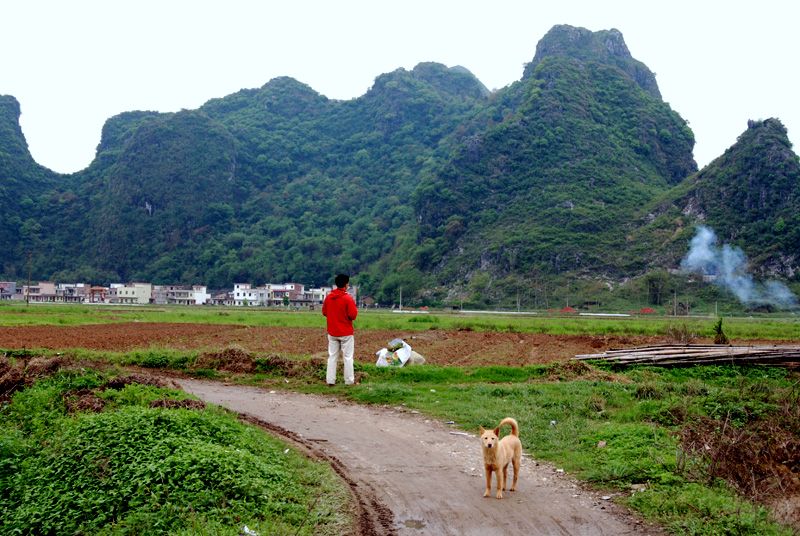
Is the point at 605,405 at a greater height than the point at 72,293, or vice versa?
the point at 72,293

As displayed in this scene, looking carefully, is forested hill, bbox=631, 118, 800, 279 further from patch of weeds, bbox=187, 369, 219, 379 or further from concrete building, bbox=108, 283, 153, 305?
concrete building, bbox=108, 283, 153, 305

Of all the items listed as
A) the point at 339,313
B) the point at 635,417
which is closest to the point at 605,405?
Answer: the point at 635,417

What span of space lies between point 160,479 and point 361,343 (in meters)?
16.1

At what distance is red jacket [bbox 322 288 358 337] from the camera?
1249 cm

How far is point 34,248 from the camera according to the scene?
451 feet

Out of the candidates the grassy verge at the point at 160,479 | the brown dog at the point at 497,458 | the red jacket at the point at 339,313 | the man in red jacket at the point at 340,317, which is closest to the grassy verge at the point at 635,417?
the man in red jacket at the point at 340,317

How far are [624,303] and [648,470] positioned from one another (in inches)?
2838

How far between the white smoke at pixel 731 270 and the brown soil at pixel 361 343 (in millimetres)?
57289

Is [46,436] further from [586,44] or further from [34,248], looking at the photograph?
[586,44]

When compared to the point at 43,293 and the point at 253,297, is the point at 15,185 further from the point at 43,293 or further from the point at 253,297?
the point at 253,297

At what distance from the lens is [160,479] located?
633 cm

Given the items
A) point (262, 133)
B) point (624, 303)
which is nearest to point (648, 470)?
point (624, 303)

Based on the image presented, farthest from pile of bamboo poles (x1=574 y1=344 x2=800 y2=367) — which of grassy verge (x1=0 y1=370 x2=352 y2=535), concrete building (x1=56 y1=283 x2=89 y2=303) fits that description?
concrete building (x1=56 y1=283 x2=89 y2=303)

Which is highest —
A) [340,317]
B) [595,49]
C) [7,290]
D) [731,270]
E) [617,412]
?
[595,49]
